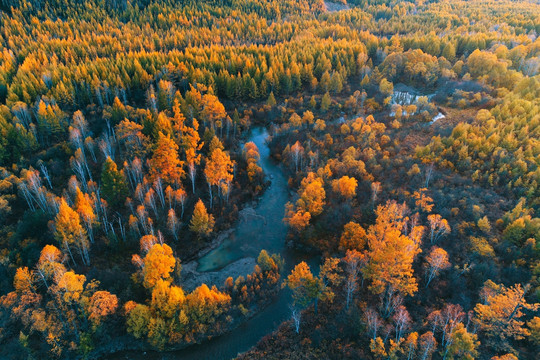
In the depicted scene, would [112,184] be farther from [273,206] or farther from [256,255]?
[273,206]

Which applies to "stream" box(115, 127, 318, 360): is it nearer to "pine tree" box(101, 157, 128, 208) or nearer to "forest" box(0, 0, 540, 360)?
"forest" box(0, 0, 540, 360)

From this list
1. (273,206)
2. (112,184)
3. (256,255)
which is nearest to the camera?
(256,255)

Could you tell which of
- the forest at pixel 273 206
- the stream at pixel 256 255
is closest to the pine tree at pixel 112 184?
the forest at pixel 273 206

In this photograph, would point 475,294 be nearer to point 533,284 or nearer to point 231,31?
→ point 533,284

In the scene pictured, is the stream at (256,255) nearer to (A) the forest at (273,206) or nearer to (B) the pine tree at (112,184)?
(A) the forest at (273,206)

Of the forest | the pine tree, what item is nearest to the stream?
the forest

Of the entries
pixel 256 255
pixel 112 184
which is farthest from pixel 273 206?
pixel 112 184
